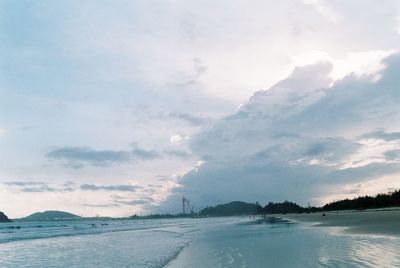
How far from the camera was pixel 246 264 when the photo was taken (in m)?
23.7

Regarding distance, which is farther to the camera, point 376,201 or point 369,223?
point 376,201

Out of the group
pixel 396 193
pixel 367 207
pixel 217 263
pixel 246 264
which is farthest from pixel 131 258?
pixel 367 207

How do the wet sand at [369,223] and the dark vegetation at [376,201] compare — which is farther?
the dark vegetation at [376,201]

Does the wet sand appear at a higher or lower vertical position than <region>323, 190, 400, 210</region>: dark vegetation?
lower

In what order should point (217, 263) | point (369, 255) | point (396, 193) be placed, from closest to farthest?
point (369, 255)
point (217, 263)
point (396, 193)

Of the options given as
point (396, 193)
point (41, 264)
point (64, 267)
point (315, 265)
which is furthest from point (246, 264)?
point (396, 193)

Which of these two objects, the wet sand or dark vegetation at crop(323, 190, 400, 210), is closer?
the wet sand

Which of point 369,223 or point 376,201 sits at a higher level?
point 376,201

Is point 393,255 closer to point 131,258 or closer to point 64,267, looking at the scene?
point 131,258

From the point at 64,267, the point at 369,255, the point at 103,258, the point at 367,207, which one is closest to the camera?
the point at 369,255

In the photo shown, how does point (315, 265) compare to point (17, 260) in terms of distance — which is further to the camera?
point (17, 260)

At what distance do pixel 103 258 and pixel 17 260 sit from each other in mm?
7513

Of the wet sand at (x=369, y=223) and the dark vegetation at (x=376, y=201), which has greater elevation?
the dark vegetation at (x=376, y=201)

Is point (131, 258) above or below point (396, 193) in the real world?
below
